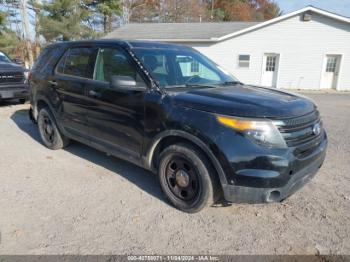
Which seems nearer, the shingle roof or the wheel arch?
the wheel arch

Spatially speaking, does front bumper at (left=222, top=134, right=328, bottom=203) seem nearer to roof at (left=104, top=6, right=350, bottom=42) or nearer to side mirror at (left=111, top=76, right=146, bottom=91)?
side mirror at (left=111, top=76, right=146, bottom=91)

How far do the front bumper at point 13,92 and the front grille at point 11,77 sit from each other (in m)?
0.15

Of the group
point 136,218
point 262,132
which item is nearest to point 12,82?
point 136,218

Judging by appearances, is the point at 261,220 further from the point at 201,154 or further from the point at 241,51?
the point at 241,51

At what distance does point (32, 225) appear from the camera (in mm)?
3104

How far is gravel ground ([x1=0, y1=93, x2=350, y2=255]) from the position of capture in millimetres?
2816

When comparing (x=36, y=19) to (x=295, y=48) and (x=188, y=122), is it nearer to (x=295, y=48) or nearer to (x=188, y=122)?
(x=295, y=48)

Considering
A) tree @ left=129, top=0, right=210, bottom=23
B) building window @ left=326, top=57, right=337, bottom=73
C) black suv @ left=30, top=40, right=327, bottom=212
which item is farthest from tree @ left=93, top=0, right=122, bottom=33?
black suv @ left=30, top=40, right=327, bottom=212

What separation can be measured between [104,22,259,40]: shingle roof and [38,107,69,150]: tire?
14.4 m

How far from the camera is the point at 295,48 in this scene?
698 inches

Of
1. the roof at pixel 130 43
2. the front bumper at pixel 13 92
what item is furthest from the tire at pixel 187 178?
the front bumper at pixel 13 92

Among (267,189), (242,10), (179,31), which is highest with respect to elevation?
(242,10)

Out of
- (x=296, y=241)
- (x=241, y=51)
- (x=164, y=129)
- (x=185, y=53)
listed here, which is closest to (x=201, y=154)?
(x=164, y=129)

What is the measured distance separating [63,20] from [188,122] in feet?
91.5
